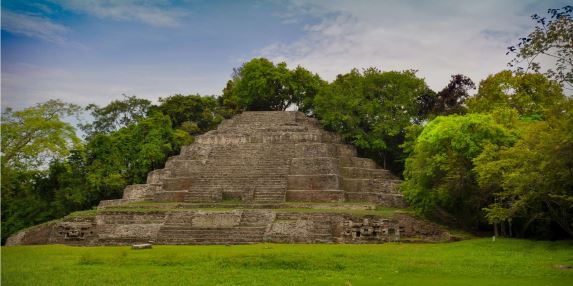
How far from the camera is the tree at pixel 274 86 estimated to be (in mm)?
41719

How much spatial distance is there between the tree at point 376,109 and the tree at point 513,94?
3.52 meters

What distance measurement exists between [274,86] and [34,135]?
26.6m

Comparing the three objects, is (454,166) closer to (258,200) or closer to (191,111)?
(258,200)

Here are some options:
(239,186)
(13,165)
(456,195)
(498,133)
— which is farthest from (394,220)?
(13,165)

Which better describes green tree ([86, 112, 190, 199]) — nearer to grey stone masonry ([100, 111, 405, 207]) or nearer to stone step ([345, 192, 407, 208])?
grey stone masonry ([100, 111, 405, 207])

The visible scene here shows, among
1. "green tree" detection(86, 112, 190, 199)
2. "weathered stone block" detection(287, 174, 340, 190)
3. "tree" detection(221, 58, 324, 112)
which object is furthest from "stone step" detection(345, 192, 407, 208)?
"tree" detection(221, 58, 324, 112)

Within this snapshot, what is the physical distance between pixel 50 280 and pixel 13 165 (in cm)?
617

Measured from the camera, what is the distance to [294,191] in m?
27.2

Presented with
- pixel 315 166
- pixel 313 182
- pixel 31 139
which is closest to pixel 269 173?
pixel 315 166

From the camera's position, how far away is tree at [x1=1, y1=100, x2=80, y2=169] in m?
16.0

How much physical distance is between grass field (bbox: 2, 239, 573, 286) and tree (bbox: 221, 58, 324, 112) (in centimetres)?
2528

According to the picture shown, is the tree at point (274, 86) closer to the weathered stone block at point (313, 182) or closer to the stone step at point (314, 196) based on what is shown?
the weathered stone block at point (313, 182)

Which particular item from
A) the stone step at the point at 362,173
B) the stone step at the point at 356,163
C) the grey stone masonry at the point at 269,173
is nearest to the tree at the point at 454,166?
the grey stone masonry at the point at 269,173

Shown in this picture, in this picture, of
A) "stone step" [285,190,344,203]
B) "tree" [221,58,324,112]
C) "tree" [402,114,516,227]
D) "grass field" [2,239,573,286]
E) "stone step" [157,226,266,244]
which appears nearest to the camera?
"grass field" [2,239,573,286]
